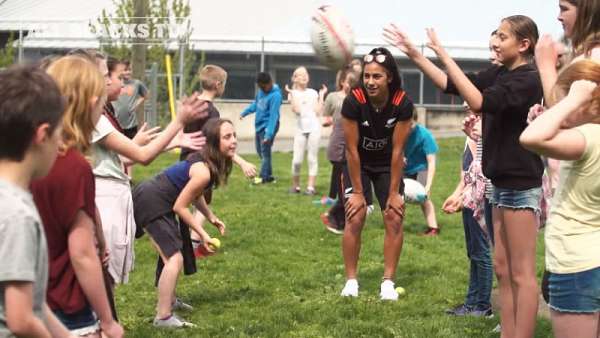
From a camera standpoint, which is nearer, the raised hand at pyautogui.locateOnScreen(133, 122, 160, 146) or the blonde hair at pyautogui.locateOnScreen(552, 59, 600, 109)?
the blonde hair at pyautogui.locateOnScreen(552, 59, 600, 109)

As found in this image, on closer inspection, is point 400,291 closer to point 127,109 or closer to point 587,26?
point 587,26

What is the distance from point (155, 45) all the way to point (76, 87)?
76.3 ft

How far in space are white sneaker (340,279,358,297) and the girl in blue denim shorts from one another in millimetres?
3701

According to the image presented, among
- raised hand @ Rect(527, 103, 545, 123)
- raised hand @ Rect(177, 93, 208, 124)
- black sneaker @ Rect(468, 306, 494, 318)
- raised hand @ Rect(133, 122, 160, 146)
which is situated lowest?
black sneaker @ Rect(468, 306, 494, 318)

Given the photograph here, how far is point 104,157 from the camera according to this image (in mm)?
5191

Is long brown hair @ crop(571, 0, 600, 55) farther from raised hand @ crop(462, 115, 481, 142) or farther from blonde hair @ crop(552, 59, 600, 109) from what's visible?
raised hand @ crop(462, 115, 481, 142)

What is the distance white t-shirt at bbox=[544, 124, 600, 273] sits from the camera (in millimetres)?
3949

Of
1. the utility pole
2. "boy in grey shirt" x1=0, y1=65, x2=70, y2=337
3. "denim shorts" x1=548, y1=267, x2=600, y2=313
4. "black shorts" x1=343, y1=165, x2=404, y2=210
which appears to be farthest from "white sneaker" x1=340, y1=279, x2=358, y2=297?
the utility pole

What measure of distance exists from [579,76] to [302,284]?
194 inches

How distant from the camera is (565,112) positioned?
3852 millimetres

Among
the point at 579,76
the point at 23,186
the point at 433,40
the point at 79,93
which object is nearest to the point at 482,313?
the point at 433,40

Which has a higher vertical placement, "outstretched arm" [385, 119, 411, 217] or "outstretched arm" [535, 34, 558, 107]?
"outstretched arm" [535, 34, 558, 107]

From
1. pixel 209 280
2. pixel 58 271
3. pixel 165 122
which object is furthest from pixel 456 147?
pixel 58 271

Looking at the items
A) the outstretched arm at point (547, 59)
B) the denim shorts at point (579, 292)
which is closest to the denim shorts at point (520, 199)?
the outstretched arm at point (547, 59)
